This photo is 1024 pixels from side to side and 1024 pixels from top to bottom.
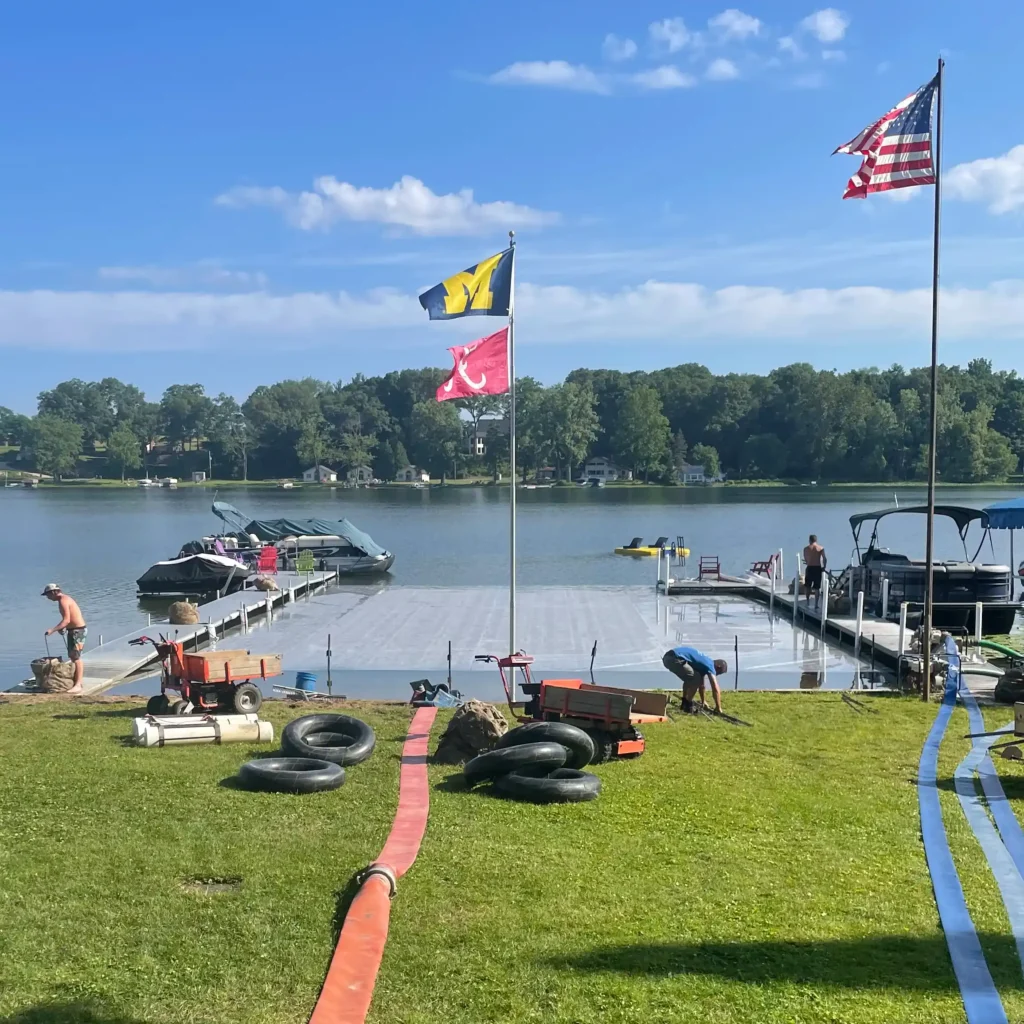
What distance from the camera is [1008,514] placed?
23.9 metres

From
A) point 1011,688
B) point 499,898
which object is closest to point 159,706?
point 499,898

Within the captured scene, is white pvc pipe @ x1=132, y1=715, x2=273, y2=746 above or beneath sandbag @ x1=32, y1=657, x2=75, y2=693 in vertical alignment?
above

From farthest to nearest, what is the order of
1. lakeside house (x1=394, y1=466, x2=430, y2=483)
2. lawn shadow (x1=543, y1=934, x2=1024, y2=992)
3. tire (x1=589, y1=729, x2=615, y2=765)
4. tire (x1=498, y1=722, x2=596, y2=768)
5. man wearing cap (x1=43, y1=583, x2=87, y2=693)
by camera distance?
1. lakeside house (x1=394, y1=466, x2=430, y2=483)
2. man wearing cap (x1=43, y1=583, x2=87, y2=693)
3. tire (x1=589, y1=729, x2=615, y2=765)
4. tire (x1=498, y1=722, x2=596, y2=768)
5. lawn shadow (x1=543, y1=934, x2=1024, y2=992)

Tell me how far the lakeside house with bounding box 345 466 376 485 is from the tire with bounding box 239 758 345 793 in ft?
496

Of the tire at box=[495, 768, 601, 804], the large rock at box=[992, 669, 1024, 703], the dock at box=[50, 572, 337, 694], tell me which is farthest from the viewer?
the dock at box=[50, 572, 337, 694]

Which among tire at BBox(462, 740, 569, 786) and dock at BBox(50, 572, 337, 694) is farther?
dock at BBox(50, 572, 337, 694)

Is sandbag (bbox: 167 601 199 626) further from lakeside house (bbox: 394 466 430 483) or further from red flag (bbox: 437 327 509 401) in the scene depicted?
lakeside house (bbox: 394 466 430 483)

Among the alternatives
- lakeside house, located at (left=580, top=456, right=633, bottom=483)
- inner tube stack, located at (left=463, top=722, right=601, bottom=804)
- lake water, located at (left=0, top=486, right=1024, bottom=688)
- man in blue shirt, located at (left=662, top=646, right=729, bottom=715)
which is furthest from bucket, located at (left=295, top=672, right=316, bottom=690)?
lakeside house, located at (left=580, top=456, right=633, bottom=483)

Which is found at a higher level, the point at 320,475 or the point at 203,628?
the point at 320,475

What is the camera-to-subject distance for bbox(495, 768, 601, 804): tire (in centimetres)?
859

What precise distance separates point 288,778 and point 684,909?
378 centimetres

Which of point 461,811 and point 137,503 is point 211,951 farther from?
point 137,503

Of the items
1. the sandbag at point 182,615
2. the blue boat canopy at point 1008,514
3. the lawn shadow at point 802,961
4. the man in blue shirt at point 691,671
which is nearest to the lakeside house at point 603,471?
the blue boat canopy at point 1008,514

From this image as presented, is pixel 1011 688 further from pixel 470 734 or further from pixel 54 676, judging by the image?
pixel 54 676
